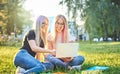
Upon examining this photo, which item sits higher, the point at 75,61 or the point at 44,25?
the point at 44,25

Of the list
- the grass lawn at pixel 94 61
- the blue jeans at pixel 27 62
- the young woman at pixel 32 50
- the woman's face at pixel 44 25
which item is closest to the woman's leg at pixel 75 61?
the grass lawn at pixel 94 61

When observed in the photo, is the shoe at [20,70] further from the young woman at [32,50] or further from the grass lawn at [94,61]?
the grass lawn at [94,61]

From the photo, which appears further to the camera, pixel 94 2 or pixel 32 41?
pixel 94 2

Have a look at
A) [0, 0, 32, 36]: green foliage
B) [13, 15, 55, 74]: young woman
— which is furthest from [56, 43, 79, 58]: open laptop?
[0, 0, 32, 36]: green foliage

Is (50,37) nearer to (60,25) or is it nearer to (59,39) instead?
(59,39)

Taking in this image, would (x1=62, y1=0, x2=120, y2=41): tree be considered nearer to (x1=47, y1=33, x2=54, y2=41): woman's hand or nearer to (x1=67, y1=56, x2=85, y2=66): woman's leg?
(x1=67, y1=56, x2=85, y2=66): woman's leg

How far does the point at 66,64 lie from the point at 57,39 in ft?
1.75

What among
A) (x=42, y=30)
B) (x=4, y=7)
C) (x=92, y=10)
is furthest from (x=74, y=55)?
(x=4, y=7)

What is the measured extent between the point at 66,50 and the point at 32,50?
768 mm

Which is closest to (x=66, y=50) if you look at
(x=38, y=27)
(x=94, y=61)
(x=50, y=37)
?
(x=50, y=37)

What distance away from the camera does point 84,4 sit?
71.7 feet

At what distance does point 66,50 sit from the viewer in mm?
7422

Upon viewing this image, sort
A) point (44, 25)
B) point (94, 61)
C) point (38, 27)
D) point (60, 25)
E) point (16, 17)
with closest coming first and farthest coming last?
point (38, 27)
point (44, 25)
point (60, 25)
point (94, 61)
point (16, 17)

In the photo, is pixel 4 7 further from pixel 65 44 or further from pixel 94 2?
pixel 65 44
